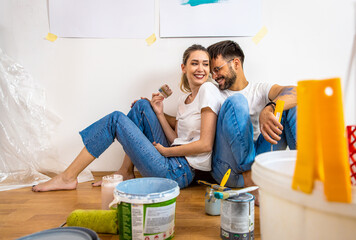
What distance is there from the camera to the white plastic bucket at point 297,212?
0.42 metres

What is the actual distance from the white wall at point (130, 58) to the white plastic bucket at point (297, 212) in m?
1.17

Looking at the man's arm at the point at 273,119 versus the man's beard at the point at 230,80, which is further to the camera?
the man's beard at the point at 230,80

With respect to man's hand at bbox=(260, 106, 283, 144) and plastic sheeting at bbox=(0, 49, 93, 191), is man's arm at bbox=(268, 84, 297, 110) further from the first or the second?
plastic sheeting at bbox=(0, 49, 93, 191)

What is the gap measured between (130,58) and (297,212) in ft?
4.62

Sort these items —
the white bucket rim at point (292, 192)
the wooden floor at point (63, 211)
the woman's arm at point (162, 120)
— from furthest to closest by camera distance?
1. the woman's arm at point (162, 120)
2. the wooden floor at point (63, 211)
3. the white bucket rim at point (292, 192)

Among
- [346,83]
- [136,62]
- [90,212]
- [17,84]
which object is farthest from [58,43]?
[346,83]

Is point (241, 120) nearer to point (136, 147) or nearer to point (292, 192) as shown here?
point (136, 147)

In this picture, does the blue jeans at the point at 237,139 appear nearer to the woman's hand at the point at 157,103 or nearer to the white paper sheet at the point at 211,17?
the woman's hand at the point at 157,103

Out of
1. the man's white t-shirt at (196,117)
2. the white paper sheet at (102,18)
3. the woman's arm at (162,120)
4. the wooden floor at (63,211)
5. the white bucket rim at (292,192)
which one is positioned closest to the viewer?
the white bucket rim at (292,192)

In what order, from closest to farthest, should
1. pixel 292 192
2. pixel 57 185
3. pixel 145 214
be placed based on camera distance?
pixel 292 192 → pixel 145 214 → pixel 57 185

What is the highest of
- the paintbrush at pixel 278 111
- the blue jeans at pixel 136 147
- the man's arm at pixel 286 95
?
the man's arm at pixel 286 95

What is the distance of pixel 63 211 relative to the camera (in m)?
1.02

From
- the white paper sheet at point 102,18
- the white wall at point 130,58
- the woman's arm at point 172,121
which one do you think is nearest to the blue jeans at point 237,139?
the woman's arm at point 172,121

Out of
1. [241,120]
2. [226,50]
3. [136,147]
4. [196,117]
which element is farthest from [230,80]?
[136,147]
